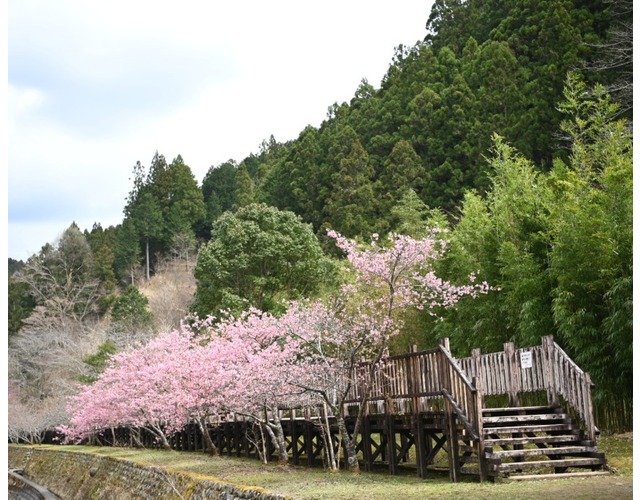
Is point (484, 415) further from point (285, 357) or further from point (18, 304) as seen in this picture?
point (18, 304)

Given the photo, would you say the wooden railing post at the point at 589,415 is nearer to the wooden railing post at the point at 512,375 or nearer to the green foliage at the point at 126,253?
the wooden railing post at the point at 512,375

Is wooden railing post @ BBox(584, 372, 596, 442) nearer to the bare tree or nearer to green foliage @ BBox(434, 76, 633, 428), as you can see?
green foliage @ BBox(434, 76, 633, 428)

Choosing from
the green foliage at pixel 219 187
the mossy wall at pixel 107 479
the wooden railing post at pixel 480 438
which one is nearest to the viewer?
the wooden railing post at pixel 480 438

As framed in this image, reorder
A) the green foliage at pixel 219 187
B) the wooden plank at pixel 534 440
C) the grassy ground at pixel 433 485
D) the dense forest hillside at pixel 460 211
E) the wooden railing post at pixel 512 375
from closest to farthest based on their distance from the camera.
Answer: the grassy ground at pixel 433 485, the wooden plank at pixel 534 440, the wooden railing post at pixel 512 375, the dense forest hillside at pixel 460 211, the green foliage at pixel 219 187

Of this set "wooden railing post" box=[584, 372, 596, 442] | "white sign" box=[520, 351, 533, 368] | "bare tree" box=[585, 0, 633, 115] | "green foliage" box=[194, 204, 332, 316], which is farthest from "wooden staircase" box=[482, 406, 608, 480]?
"green foliage" box=[194, 204, 332, 316]

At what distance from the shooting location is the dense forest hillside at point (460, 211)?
11.4m

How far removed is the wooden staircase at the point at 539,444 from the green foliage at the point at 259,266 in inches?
738

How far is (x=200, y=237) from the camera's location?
5797cm

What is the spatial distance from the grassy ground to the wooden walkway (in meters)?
0.33

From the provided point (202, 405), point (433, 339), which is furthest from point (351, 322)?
point (433, 339)

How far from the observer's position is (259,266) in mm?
28703

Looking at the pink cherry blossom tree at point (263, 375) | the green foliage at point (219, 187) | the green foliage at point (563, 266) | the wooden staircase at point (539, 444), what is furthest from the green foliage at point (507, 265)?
the green foliage at point (219, 187)

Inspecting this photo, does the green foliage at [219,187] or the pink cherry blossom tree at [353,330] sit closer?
the pink cherry blossom tree at [353,330]

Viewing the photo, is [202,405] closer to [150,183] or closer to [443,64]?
[443,64]
